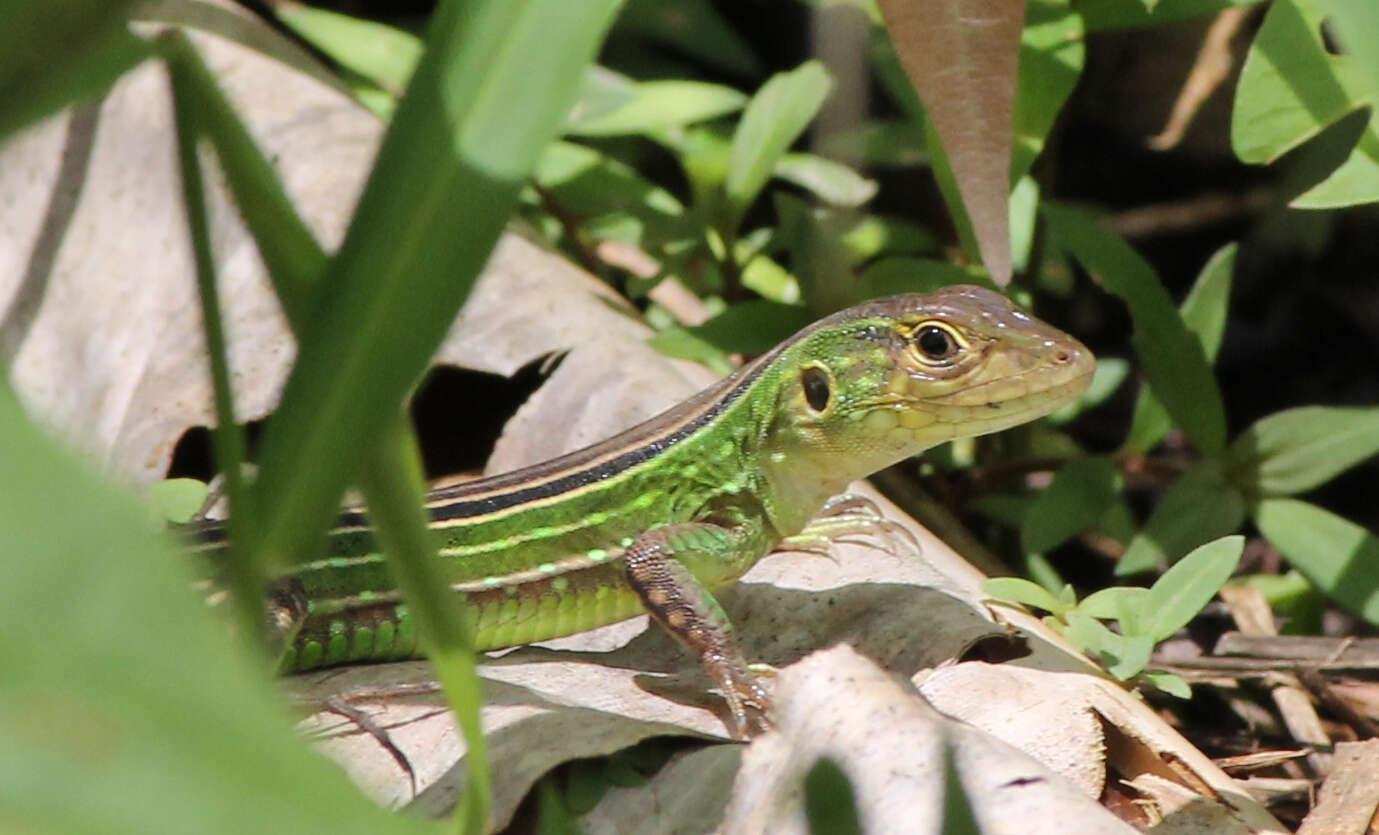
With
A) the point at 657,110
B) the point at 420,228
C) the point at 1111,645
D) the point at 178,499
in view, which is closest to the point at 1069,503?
the point at 1111,645

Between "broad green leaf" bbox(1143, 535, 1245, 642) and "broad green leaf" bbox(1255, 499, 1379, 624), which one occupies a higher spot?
"broad green leaf" bbox(1143, 535, 1245, 642)

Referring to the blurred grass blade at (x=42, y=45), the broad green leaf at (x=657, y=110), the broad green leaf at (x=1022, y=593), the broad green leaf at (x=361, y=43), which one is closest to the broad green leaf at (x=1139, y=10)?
the broad green leaf at (x=657, y=110)

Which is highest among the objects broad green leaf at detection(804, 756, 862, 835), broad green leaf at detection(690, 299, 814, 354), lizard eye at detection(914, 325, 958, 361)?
broad green leaf at detection(804, 756, 862, 835)

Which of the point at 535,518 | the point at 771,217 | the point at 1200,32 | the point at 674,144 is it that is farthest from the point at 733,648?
the point at 1200,32

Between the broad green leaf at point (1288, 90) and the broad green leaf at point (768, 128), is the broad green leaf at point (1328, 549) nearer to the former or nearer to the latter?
the broad green leaf at point (1288, 90)

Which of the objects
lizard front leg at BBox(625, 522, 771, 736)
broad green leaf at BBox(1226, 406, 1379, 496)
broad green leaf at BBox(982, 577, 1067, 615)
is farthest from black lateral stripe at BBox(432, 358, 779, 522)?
broad green leaf at BBox(1226, 406, 1379, 496)

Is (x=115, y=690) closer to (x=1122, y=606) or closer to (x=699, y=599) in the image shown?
A: (x=699, y=599)

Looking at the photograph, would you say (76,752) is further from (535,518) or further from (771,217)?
(771,217)

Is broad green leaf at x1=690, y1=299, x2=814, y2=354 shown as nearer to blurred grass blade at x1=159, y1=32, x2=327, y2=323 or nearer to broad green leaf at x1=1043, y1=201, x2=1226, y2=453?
broad green leaf at x1=1043, y1=201, x2=1226, y2=453
